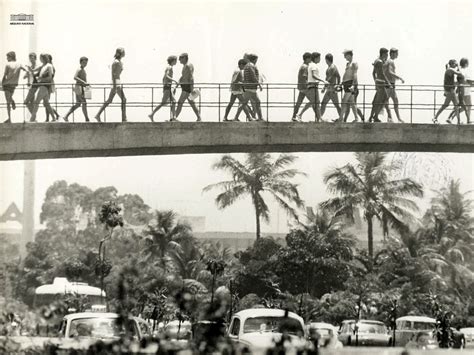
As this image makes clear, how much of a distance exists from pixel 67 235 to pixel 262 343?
45.5 metres

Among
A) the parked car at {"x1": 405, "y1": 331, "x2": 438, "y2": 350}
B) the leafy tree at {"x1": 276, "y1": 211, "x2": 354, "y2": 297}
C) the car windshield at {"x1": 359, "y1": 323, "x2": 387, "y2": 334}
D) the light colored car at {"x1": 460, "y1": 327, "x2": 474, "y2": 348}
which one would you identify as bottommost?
the light colored car at {"x1": 460, "y1": 327, "x2": 474, "y2": 348}

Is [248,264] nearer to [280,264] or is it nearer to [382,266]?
[280,264]

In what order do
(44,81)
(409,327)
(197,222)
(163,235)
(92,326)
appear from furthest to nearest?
(197,222) → (163,235) → (409,327) → (44,81) → (92,326)

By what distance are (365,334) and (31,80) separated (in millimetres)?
8810

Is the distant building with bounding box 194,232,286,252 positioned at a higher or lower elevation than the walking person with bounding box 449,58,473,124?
lower

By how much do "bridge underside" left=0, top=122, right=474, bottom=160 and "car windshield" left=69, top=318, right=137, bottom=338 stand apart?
5391 mm

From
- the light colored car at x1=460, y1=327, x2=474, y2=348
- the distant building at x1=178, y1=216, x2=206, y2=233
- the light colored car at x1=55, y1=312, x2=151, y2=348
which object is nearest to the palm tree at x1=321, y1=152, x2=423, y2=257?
the light colored car at x1=460, y1=327, x2=474, y2=348

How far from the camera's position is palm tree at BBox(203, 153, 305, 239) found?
46.2 metres

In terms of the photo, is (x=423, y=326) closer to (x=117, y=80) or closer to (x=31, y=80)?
(x=117, y=80)

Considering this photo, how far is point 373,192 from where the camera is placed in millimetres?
45312

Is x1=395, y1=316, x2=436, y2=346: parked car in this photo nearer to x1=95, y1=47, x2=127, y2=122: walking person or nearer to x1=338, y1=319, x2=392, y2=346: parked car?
x1=338, y1=319, x2=392, y2=346: parked car
